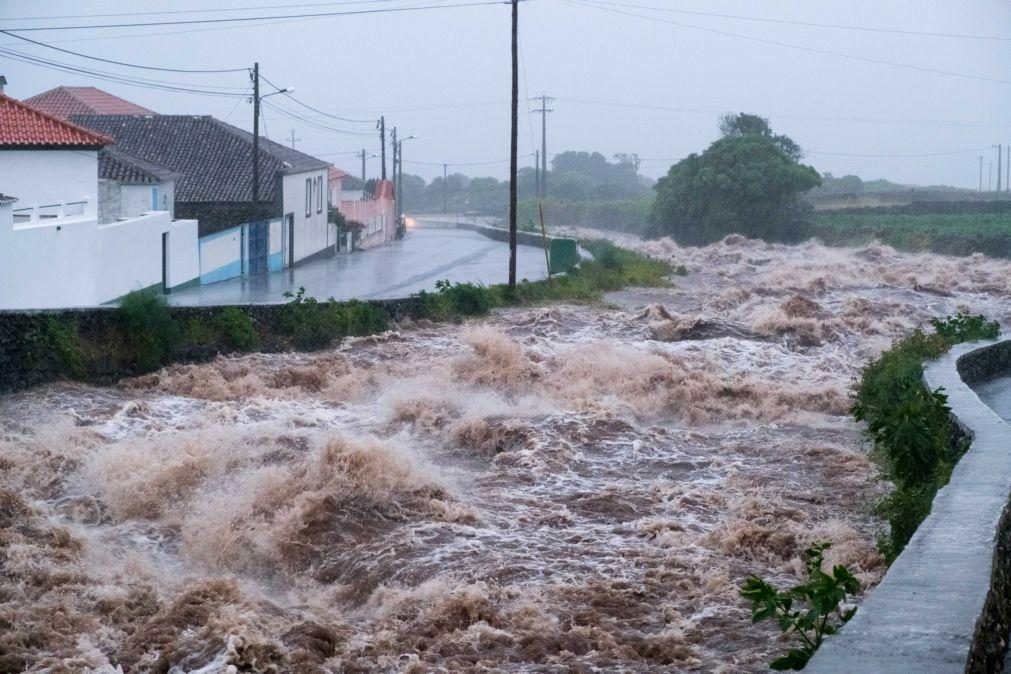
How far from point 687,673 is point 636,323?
17.2 m

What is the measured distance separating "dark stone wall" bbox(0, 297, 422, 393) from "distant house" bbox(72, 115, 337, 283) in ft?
44.8

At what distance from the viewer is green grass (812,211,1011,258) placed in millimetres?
44312

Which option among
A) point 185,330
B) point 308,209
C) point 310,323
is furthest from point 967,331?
point 308,209

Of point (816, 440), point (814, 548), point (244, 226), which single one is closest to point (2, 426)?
point (816, 440)

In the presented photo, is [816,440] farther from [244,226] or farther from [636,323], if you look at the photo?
[244,226]

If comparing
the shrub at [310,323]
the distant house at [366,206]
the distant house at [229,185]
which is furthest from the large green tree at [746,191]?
the shrub at [310,323]

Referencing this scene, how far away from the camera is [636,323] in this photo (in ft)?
79.6

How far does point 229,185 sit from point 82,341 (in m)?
21.6

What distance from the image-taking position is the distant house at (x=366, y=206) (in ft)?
184

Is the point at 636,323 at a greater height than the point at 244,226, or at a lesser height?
lesser

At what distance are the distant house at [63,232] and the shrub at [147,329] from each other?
2.56 meters

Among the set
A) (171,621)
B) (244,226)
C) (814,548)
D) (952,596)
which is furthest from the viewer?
(244,226)

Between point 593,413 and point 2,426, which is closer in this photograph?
point 2,426

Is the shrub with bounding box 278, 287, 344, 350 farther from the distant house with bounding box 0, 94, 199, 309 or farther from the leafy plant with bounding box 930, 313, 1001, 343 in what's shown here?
the leafy plant with bounding box 930, 313, 1001, 343
